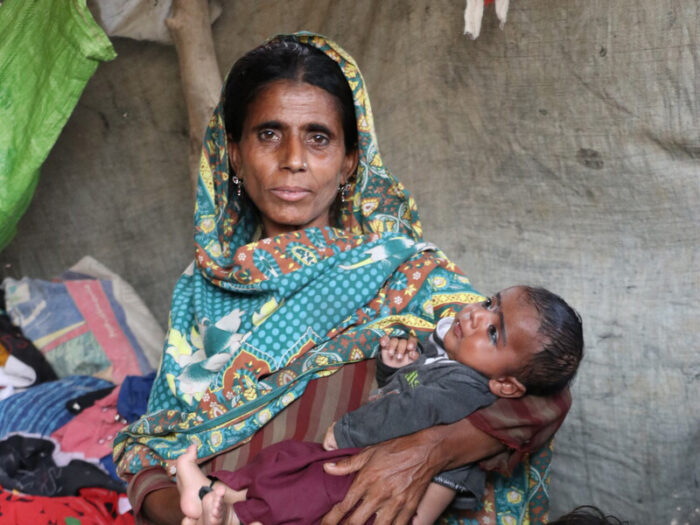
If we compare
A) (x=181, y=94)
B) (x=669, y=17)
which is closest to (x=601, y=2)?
(x=669, y=17)

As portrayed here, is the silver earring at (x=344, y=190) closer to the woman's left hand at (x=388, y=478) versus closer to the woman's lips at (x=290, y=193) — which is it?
the woman's lips at (x=290, y=193)

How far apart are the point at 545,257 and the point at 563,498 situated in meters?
0.79

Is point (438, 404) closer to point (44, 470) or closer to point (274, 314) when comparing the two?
point (274, 314)

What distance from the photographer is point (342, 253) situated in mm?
2184

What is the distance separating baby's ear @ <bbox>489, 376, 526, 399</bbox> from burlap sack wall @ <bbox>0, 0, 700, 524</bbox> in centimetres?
107

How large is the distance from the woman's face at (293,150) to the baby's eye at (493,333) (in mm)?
726

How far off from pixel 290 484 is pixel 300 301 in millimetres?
572

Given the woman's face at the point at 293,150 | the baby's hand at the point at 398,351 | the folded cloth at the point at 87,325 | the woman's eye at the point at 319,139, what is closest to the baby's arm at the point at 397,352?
the baby's hand at the point at 398,351

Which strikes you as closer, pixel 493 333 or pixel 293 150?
pixel 493 333

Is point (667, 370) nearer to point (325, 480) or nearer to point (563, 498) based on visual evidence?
point (563, 498)

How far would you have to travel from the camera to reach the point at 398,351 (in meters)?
1.91

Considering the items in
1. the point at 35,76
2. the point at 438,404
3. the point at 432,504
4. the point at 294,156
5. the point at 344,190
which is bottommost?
the point at 432,504

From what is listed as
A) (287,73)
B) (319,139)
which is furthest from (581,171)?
(287,73)

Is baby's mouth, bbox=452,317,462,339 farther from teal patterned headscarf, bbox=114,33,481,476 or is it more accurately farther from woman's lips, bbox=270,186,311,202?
woman's lips, bbox=270,186,311,202
